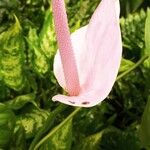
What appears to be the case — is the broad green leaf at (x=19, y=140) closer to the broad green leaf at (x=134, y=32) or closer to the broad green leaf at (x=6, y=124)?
the broad green leaf at (x=6, y=124)

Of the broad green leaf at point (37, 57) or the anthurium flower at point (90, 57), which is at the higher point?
the anthurium flower at point (90, 57)

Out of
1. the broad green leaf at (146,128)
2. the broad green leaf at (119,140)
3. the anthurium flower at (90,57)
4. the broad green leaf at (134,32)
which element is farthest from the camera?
the broad green leaf at (134,32)

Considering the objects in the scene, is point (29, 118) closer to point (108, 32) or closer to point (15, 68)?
point (15, 68)

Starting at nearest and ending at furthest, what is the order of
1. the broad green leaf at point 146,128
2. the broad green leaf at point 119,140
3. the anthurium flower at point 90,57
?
the anthurium flower at point 90,57, the broad green leaf at point 146,128, the broad green leaf at point 119,140

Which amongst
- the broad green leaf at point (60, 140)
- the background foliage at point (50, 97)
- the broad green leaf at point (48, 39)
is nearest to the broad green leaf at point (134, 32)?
the background foliage at point (50, 97)

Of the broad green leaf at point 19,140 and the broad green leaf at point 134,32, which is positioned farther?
the broad green leaf at point 134,32

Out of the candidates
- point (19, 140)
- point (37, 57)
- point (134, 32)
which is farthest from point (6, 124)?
point (134, 32)

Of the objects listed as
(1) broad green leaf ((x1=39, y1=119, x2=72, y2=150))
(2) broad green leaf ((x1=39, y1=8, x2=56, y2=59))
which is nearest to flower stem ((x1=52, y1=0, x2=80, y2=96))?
(1) broad green leaf ((x1=39, y1=119, x2=72, y2=150))
